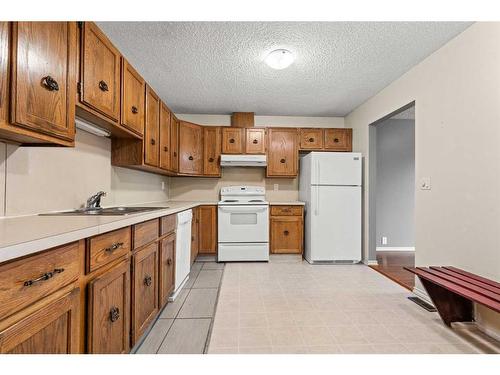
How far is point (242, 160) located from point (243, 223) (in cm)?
99

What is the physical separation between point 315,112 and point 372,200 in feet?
5.49

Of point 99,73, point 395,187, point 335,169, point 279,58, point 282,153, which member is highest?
point 279,58

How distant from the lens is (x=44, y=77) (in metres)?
1.12

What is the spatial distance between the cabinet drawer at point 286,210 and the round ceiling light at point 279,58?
205 cm

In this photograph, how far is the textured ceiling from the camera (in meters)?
2.00

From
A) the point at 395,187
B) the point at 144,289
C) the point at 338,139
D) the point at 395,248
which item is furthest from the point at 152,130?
the point at 395,248

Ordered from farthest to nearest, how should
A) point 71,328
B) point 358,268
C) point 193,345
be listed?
1. point 358,268
2. point 193,345
3. point 71,328

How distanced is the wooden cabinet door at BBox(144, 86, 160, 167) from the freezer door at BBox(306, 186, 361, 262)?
2.18 meters

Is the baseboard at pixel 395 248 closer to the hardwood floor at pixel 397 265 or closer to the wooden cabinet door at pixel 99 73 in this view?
the hardwood floor at pixel 397 265

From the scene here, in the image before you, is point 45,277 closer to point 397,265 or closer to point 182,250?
point 182,250

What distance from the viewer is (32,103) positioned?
3.48ft

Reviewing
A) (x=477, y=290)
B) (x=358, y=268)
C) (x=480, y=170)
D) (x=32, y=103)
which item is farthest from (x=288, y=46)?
(x=358, y=268)

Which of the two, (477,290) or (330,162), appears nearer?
(477,290)

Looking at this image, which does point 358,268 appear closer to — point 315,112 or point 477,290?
point 477,290
